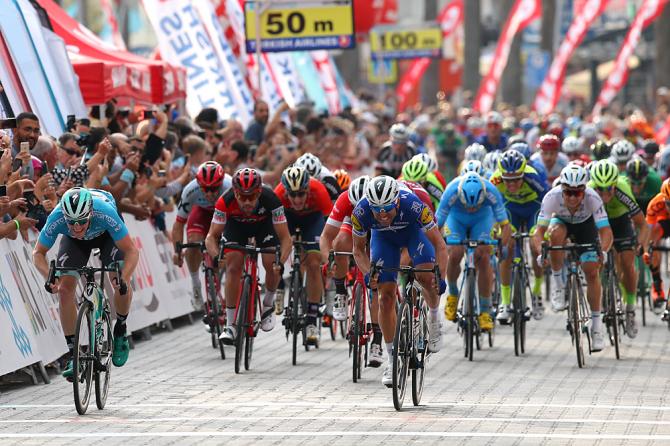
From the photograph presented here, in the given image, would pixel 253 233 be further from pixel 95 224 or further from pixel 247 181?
pixel 95 224

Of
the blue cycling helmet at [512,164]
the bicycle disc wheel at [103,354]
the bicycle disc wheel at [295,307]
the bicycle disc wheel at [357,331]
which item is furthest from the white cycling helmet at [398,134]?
the bicycle disc wheel at [103,354]

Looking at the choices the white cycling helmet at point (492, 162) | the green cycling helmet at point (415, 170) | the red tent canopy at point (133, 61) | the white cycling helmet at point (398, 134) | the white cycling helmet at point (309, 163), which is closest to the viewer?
the green cycling helmet at point (415, 170)

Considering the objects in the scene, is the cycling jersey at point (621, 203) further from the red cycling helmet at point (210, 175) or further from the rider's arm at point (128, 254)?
the rider's arm at point (128, 254)

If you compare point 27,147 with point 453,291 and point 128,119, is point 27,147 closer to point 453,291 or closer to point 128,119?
point 453,291

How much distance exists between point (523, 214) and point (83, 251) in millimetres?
6338

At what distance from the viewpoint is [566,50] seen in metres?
43.0

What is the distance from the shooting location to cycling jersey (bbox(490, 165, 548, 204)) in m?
17.4

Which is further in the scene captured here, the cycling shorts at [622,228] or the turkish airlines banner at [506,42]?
the turkish airlines banner at [506,42]

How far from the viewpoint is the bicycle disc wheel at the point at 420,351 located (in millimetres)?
12062

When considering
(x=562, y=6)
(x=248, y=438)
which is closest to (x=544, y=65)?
(x=562, y=6)

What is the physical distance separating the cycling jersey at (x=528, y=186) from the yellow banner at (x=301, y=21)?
24.8 ft

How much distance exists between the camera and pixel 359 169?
3044 cm

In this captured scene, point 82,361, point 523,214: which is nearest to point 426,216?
point 82,361

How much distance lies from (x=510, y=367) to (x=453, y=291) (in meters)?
1.55
